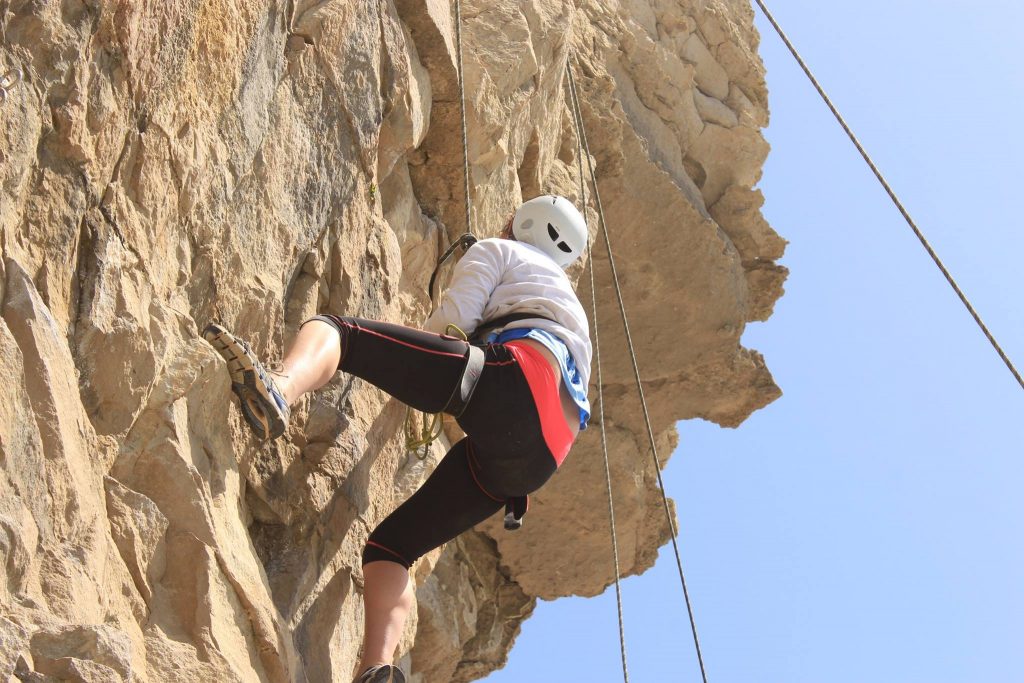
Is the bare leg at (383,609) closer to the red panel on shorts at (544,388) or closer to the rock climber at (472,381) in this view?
the rock climber at (472,381)

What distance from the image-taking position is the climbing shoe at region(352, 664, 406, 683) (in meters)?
3.92

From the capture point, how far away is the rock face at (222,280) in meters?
3.22

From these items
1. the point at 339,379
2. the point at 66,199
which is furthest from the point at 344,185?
the point at 66,199

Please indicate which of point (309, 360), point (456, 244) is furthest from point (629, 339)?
point (309, 360)

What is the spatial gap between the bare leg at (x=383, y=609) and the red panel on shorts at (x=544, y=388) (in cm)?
72

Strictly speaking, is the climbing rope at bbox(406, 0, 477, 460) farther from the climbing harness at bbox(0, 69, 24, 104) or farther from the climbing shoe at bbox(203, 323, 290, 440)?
the climbing harness at bbox(0, 69, 24, 104)

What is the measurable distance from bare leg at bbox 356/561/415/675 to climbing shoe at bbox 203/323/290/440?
1.06 metres

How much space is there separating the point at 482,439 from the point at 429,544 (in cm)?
47

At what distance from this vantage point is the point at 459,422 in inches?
168

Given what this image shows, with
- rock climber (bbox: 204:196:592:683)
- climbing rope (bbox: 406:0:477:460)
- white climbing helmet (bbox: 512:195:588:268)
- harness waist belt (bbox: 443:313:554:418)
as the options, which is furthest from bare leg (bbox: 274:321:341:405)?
white climbing helmet (bbox: 512:195:588:268)

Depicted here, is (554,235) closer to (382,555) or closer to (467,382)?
(467,382)

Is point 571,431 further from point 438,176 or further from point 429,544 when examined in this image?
point 438,176

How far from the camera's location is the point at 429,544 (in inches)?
173

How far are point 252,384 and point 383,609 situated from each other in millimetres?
1234
